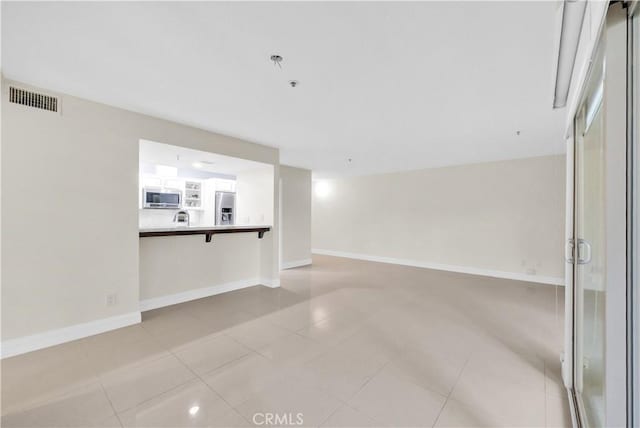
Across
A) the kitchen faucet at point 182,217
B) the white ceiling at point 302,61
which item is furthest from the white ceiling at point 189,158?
the kitchen faucet at point 182,217

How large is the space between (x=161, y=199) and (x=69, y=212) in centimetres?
268

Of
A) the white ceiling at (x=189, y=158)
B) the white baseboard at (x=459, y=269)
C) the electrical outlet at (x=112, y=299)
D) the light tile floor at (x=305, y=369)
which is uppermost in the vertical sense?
the white ceiling at (x=189, y=158)

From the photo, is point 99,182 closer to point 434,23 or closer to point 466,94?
point 434,23

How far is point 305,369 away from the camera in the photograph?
2.12 meters

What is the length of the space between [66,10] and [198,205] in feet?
15.3

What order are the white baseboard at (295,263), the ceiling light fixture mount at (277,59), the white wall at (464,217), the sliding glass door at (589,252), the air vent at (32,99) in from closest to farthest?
the sliding glass door at (589,252), the ceiling light fixture mount at (277,59), the air vent at (32,99), the white wall at (464,217), the white baseboard at (295,263)

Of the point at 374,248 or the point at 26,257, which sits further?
the point at 374,248

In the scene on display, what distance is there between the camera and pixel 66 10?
1.46m

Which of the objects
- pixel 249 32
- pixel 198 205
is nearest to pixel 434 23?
pixel 249 32

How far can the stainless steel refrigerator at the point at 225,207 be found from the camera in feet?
17.9

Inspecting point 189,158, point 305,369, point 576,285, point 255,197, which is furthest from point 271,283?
point 576,285

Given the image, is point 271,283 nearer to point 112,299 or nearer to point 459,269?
point 112,299

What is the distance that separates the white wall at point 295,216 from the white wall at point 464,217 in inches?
69.2

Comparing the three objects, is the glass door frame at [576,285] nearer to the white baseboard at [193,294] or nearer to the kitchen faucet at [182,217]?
the white baseboard at [193,294]
